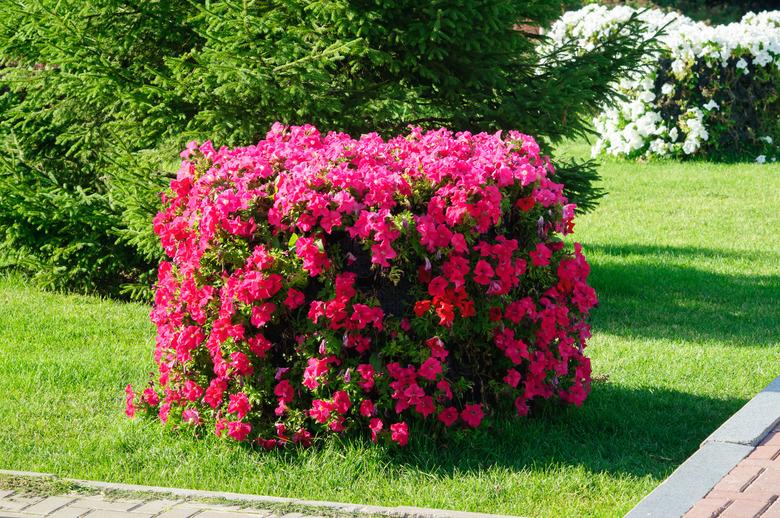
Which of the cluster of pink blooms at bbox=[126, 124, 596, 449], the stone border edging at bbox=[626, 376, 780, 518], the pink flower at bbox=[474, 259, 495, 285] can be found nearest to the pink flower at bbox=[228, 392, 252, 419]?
the cluster of pink blooms at bbox=[126, 124, 596, 449]

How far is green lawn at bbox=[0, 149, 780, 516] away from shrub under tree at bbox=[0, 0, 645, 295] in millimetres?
771

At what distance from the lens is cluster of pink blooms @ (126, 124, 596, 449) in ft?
15.0

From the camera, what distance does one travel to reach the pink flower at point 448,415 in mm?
4672

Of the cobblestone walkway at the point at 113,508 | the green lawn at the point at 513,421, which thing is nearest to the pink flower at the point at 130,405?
the green lawn at the point at 513,421

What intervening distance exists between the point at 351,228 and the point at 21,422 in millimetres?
1915

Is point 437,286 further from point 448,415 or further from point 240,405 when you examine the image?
point 240,405

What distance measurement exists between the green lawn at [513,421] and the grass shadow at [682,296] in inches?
0.7

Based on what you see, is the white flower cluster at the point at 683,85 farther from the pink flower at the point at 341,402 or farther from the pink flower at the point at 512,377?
the pink flower at the point at 341,402

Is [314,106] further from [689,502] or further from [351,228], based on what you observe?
[689,502]

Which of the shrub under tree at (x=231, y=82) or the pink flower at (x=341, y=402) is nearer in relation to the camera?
the pink flower at (x=341, y=402)

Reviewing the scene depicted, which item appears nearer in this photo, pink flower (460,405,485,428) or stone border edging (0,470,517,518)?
stone border edging (0,470,517,518)

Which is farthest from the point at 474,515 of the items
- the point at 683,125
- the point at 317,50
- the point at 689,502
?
the point at 683,125

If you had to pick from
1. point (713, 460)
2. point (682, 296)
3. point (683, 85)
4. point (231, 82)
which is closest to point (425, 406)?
point (713, 460)

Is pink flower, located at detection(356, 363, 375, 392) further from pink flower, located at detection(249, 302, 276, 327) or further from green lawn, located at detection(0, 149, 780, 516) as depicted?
pink flower, located at detection(249, 302, 276, 327)
